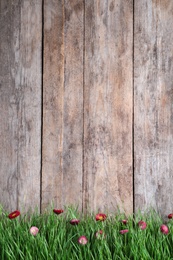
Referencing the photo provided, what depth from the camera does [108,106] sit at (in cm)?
221

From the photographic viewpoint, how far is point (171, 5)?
224 centimetres

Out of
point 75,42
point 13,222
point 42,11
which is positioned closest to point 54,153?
point 13,222

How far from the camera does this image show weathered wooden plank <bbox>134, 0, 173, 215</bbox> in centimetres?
220

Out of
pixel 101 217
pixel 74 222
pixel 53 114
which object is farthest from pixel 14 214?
pixel 53 114

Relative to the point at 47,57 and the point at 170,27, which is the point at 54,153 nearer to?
the point at 47,57

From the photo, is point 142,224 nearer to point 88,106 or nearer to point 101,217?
point 101,217

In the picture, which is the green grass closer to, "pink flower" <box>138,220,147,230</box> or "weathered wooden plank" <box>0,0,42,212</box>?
"pink flower" <box>138,220,147,230</box>

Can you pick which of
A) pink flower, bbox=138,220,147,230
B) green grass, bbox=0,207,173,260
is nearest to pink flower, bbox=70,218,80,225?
green grass, bbox=0,207,173,260

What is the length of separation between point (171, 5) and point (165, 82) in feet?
1.26

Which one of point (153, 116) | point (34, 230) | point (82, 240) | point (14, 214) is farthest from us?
point (153, 116)

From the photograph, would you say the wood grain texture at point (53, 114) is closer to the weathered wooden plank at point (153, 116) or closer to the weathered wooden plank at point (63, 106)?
the weathered wooden plank at point (63, 106)

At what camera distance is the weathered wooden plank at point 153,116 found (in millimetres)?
2197

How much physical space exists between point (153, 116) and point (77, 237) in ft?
2.26

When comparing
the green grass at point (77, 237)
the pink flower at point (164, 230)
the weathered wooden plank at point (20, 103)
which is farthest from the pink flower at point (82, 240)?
the weathered wooden plank at point (20, 103)
